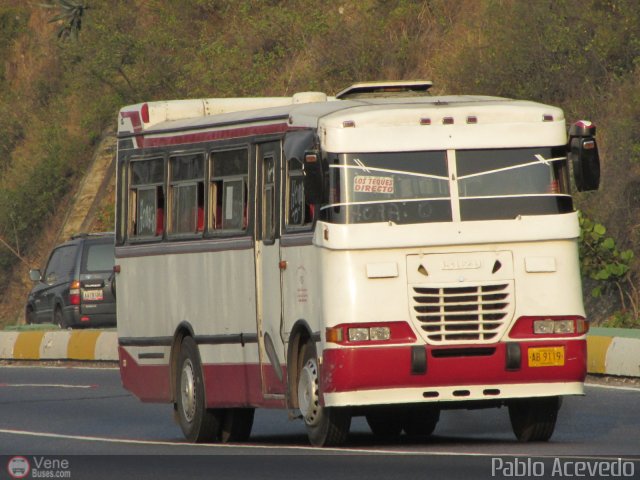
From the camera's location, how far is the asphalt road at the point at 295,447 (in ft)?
38.4

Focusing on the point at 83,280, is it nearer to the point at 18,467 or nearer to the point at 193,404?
the point at 193,404

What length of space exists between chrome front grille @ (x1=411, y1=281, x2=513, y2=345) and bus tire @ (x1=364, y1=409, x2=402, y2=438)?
222 cm

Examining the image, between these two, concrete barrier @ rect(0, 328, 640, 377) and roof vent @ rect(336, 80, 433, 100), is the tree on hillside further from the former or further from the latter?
roof vent @ rect(336, 80, 433, 100)

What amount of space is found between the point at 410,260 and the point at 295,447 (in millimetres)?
1777

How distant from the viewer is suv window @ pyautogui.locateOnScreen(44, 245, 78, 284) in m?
32.0

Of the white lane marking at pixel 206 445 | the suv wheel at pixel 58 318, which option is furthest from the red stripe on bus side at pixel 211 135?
the suv wheel at pixel 58 318

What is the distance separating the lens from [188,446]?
15.1 metres

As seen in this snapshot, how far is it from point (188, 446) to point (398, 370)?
260 centimetres

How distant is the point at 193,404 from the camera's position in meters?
16.0

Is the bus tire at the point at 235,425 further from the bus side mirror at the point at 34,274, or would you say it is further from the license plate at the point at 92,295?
the license plate at the point at 92,295

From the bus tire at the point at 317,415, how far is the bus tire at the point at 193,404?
2.07 m

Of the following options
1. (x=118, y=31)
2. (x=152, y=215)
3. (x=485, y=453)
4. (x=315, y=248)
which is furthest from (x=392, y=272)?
(x=118, y=31)

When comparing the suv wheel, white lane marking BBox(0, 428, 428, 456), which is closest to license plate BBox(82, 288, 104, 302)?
the suv wheel

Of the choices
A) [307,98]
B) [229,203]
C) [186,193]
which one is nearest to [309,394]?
[229,203]
